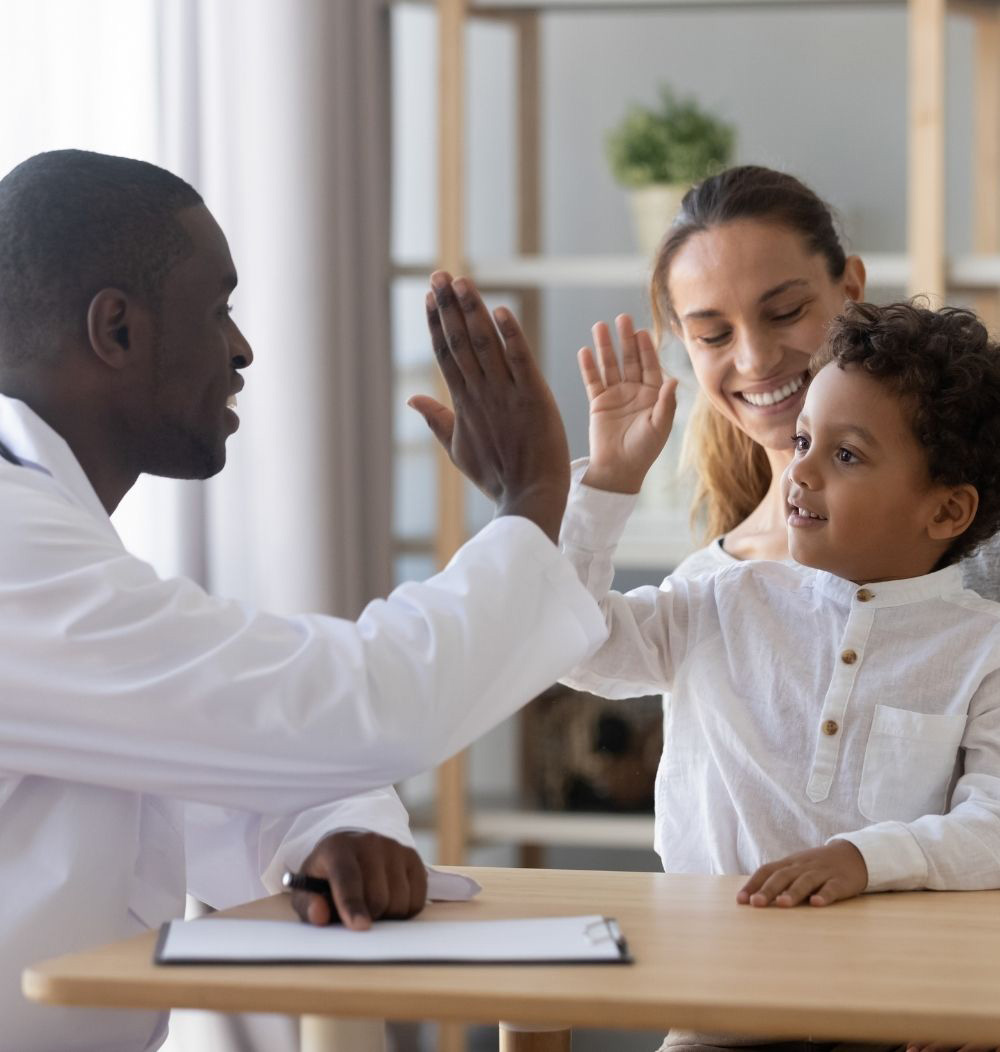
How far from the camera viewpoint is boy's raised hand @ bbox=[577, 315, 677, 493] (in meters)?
1.47

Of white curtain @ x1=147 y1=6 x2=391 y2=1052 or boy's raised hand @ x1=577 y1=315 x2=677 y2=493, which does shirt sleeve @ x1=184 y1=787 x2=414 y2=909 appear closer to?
boy's raised hand @ x1=577 y1=315 x2=677 y2=493

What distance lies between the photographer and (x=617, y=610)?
1.50 meters

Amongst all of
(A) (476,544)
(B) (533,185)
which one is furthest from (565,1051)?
(B) (533,185)

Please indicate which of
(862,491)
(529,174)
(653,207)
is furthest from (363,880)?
(529,174)

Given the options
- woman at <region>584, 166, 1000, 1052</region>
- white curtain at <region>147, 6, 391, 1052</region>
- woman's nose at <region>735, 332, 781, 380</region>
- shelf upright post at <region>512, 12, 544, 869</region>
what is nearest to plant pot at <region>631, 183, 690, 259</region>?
shelf upright post at <region>512, 12, 544, 869</region>

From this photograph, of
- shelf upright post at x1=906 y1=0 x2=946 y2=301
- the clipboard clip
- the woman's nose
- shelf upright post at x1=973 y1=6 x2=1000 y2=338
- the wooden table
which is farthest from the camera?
shelf upright post at x1=973 y1=6 x2=1000 y2=338

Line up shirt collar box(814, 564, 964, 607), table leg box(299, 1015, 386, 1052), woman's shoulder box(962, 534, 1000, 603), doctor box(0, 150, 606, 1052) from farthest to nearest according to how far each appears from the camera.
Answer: woman's shoulder box(962, 534, 1000, 603) → shirt collar box(814, 564, 964, 607) → table leg box(299, 1015, 386, 1052) → doctor box(0, 150, 606, 1052)

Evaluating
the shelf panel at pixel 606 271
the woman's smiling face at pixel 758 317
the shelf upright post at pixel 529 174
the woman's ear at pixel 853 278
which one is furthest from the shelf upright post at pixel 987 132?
the woman's smiling face at pixel 758 317

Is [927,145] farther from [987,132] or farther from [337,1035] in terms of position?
[337,1035]

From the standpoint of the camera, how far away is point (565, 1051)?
1.35 metres

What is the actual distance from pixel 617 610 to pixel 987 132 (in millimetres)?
2037

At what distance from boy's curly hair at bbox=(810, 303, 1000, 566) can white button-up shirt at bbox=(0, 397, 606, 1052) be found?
46 cm

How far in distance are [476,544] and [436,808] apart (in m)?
2.00

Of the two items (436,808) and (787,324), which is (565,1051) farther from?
(436,808)
